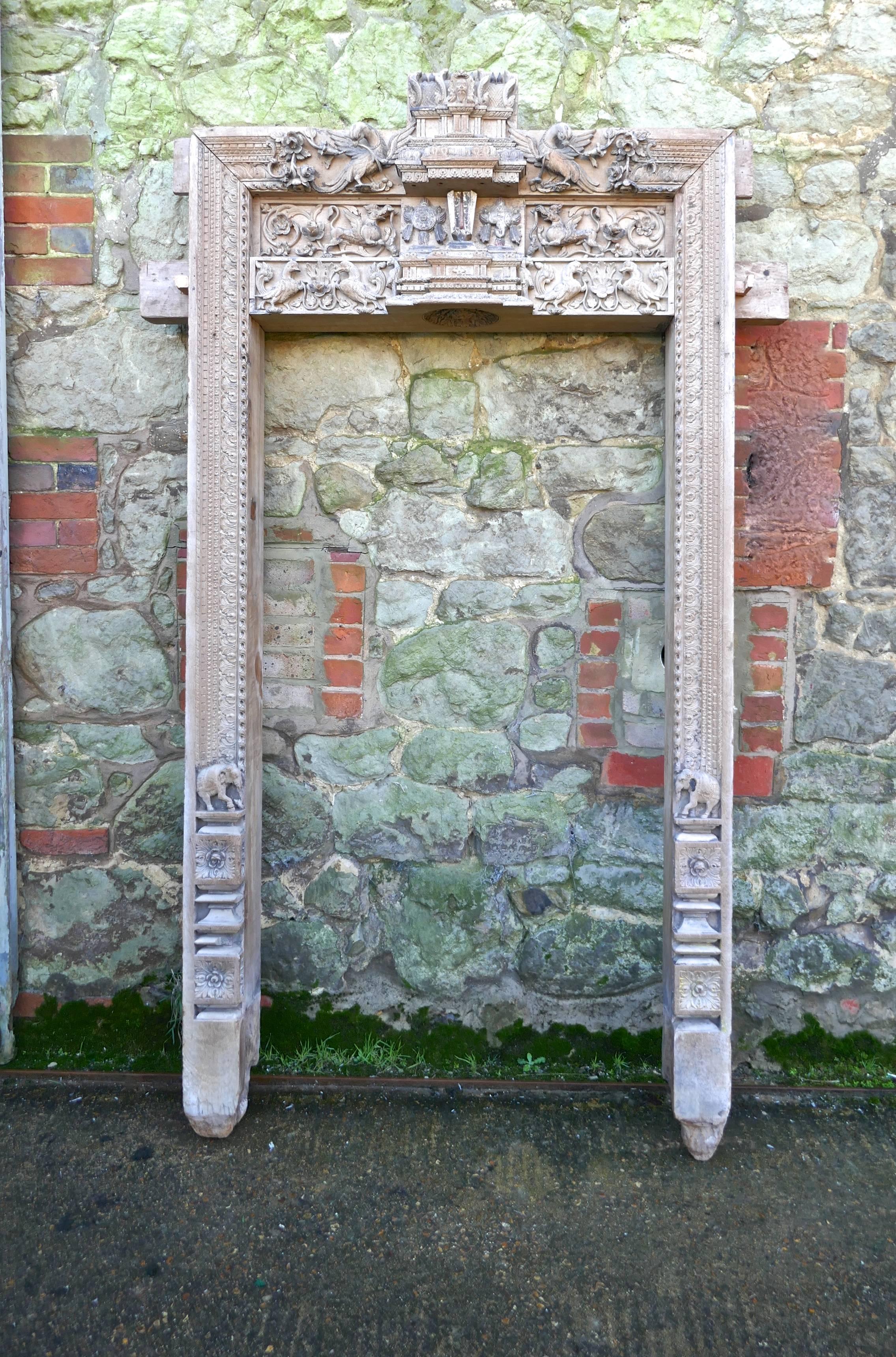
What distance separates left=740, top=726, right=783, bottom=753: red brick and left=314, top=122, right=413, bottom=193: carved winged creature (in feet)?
5.80

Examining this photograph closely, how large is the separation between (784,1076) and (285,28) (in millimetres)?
3267

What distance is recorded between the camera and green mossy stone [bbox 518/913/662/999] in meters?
2.40

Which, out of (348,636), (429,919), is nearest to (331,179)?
(348,636)

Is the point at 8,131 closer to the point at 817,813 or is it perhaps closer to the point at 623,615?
the point at 623,615

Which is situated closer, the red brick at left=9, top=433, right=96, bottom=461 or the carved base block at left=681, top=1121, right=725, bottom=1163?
the carved base block at left=681, top=1121, right=725, bottom=1163

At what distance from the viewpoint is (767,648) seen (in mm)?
2354

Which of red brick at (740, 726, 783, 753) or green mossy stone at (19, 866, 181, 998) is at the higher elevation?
red brick at (740, 726, 783, 753)

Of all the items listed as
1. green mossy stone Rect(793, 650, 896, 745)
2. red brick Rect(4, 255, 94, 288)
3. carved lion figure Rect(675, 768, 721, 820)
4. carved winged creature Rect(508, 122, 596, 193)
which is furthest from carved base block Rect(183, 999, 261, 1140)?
carved winged creature Rect(508, 122, 596, 193)

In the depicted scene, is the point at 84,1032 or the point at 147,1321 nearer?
the point at 147,1321

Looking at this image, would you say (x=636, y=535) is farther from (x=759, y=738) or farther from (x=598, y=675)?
(x=759, y=738)

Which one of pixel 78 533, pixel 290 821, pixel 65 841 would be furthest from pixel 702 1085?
pixel 78 533

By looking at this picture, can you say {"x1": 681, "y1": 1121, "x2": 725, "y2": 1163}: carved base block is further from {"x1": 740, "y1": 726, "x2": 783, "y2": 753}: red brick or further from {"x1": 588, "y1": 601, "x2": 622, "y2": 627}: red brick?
{"x1": 588, "y1": 601, "x2": 622, "y2": 627}: red brick

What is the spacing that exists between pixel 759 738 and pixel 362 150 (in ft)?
6.25

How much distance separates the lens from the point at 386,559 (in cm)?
237
